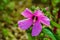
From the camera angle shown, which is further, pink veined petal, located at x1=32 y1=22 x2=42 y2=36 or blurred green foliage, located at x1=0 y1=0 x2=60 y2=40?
blurred green foliage, located at x1=0 y1=0 x2=60 y2=40

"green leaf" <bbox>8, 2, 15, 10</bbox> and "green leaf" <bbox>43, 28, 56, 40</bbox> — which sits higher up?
"green leaf" <bbox>8, 2, 15, 10</bbox>

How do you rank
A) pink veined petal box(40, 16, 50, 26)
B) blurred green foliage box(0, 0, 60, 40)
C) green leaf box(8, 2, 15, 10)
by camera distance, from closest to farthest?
pink veined petal box(40, 16, 50, 26)
blurred green foliage box(0, 0, 60, 40)
green leaf box(8, 2, 15, 10)

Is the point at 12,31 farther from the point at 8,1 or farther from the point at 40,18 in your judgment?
the point at 40,18

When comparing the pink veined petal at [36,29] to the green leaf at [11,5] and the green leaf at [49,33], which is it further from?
the green leaf at [11,5]

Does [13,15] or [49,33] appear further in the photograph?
[13,15]

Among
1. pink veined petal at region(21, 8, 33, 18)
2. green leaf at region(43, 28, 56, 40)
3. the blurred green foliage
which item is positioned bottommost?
green leaf at region(43, 28, 56, 40)

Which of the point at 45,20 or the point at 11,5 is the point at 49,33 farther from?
the point at 11,5

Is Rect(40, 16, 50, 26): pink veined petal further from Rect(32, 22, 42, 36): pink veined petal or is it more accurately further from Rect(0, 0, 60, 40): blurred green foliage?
Rect(0, 0, 60, 40): blurred green foliage

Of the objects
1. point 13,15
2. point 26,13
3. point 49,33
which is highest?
point 13,15

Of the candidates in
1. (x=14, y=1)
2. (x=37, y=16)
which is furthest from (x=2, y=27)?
(x=37, y=16)

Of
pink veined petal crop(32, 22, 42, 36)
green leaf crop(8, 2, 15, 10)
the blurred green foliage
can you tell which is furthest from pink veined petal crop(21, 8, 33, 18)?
green leaf crop(8, 2, 15, 10)

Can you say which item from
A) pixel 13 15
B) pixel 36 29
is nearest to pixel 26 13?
pixel 36 29

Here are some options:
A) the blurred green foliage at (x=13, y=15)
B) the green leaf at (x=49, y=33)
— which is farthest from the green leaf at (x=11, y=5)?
the green leaf at (x=49, y=33)
